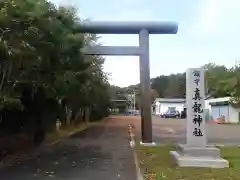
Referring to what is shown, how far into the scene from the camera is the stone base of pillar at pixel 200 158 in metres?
13.0

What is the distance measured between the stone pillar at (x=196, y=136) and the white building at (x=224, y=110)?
149 feet

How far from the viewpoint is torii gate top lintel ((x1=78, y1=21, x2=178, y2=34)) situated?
2072 cm

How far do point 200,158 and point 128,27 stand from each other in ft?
32.3

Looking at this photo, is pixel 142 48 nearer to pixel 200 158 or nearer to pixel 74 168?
pixel 200 158

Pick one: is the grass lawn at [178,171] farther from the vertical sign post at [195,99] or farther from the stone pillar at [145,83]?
the stone pillar at [145,83]

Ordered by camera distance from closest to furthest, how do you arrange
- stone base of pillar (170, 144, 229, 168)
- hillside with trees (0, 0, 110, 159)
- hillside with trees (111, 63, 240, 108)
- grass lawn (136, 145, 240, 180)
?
grass lawn (136, 145, 240, 180) → hillside with trees (0, 0, 110, 159) → stone base of pillar (170, 144, 229, 168) → hillside with trees (111, 63, 240, 108)

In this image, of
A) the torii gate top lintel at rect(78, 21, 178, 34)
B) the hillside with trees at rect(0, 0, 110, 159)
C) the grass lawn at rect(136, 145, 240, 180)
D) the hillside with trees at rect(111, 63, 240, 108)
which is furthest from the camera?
the hillside with trees at rect(111, 63, 240, 108)

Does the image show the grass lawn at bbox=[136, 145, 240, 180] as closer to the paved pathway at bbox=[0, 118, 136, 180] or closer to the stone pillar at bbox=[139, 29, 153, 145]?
the paved pathway at bbox=[0, 118, 136, 180]

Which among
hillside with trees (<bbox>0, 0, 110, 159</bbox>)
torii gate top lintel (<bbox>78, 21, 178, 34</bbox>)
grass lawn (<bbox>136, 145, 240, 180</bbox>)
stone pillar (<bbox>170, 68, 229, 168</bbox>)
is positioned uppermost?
torii gate top lintel (<bbox>78, 21, 178, 34</bbox>)

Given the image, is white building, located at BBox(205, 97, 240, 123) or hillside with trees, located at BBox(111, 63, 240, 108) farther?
hillside with trees, located at BBox(111, 63, 240, 108)

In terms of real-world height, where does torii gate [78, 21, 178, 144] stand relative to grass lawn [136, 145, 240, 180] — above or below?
above

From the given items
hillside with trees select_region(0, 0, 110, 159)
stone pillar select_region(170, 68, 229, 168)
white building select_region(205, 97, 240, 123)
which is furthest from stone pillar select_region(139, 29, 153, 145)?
white building select_region(205, 97, 240, 123)

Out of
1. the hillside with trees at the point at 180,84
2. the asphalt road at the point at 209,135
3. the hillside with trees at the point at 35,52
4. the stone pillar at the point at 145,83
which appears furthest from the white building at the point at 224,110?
the hillside with trees at the point at 35,52

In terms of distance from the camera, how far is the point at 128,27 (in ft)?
71.2
